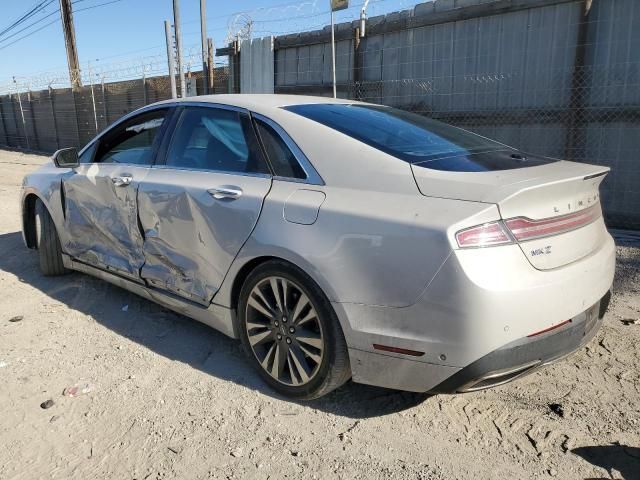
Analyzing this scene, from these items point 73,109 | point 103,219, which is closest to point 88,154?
point 103,219

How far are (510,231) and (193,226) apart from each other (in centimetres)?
185

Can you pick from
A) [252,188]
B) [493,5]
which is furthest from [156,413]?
[493,5]

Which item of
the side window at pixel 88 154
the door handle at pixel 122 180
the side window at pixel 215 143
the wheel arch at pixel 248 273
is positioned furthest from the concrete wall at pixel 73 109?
the wheel arch at pixel 248 273


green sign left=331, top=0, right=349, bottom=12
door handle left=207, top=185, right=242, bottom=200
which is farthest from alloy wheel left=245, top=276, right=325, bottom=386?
green sign left=331, top=0, right=349, bottom=12

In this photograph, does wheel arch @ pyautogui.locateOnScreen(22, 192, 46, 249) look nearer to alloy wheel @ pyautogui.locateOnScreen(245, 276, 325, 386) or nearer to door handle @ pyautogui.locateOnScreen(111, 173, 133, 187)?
door handle @ pyautogui.locateOnScreen(111, 173, 133, 187)

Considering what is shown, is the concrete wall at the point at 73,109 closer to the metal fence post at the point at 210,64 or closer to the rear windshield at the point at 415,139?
the metal fence post at the point at 210,64

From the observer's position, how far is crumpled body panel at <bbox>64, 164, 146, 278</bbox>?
3766 mm

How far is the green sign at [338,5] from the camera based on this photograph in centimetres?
748

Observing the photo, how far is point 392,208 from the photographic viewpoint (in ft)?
7.91

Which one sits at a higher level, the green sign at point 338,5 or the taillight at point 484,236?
the green sign at point 338,5

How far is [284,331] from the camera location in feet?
9.34

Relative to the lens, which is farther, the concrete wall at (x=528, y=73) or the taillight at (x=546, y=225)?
the concrete wall at (x=528, y=73)

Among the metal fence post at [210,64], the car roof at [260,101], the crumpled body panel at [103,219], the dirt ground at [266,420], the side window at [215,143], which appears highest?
the metal fence post at [210,64]

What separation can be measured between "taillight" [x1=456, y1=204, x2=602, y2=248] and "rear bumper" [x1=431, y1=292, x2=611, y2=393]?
423 millimetres
